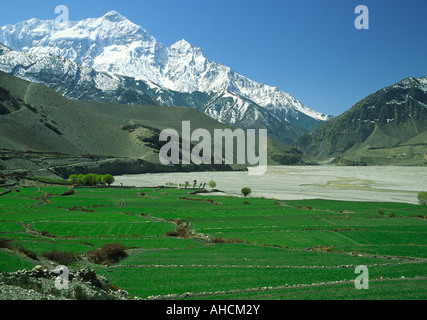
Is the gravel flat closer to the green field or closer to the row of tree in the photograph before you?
the row of tree

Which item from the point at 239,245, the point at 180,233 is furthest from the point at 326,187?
the point at 239,245

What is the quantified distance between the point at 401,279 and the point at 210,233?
75.4 ft

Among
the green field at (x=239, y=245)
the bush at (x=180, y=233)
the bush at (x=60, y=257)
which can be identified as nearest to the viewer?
the green field at (x=239, y=245)

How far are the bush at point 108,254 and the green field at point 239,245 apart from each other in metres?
0.86

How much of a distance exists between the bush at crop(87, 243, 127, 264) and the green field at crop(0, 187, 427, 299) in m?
0.86

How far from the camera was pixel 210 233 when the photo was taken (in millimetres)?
42812

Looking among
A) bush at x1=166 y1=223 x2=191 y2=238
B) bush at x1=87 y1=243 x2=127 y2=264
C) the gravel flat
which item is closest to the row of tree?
the gravel flat

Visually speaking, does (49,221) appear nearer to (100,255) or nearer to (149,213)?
(149,213)

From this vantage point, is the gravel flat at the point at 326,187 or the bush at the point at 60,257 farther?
the gravel flat at the point at 326,187

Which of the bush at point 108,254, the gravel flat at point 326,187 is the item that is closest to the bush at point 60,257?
the bush at point 108,254

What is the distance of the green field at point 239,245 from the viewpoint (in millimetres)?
21062

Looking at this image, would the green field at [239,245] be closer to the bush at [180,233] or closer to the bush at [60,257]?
the bush at [180,233]

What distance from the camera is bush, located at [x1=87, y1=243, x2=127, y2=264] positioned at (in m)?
27.1
